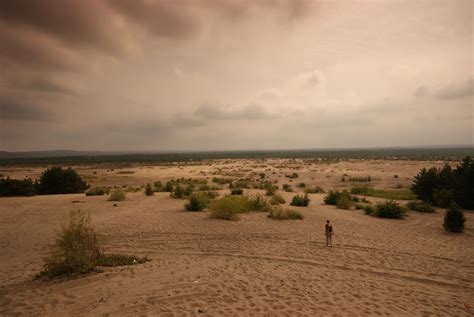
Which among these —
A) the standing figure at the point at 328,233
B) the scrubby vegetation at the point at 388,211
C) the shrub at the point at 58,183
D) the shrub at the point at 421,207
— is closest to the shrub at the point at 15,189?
the shrub at the point at 58,183

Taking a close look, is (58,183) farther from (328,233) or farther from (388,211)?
(388,211)

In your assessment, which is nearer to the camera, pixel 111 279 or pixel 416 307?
pixel 416 307

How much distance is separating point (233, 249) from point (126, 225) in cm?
709

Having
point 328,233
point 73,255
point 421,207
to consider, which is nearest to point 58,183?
point 73,255

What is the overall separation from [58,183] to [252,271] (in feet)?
94.2

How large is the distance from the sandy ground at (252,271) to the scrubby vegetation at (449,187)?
6461mm

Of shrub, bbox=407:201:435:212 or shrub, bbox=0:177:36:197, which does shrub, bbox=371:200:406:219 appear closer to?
shrub, bbox=407:201:435:212

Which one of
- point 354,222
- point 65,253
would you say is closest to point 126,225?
point 65,253

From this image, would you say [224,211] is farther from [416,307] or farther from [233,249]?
[416,307]

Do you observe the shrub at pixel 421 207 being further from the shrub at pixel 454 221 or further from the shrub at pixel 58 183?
the shrub at pixel 58 183

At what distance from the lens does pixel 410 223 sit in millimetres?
17062

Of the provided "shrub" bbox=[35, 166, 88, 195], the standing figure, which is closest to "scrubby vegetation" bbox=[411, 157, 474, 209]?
the standing figure

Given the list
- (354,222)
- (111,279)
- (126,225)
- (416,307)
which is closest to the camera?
(416,307)

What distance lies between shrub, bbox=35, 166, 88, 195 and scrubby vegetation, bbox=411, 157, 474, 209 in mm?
33473
